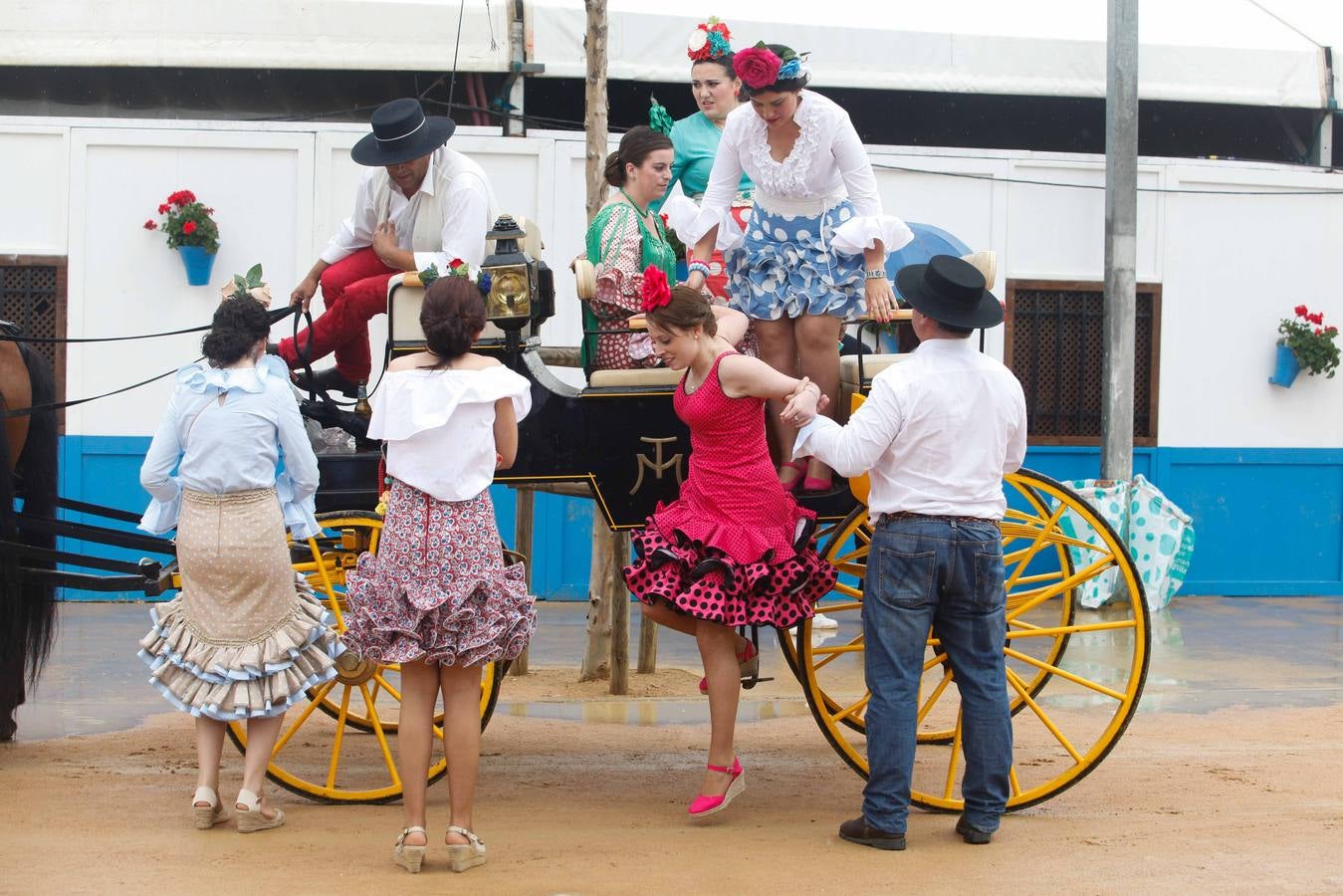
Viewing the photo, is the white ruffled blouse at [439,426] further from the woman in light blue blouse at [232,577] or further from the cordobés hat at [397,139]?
the cordobés hat at [397,139]

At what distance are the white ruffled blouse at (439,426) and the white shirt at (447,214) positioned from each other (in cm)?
87

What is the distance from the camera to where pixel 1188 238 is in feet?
37.5

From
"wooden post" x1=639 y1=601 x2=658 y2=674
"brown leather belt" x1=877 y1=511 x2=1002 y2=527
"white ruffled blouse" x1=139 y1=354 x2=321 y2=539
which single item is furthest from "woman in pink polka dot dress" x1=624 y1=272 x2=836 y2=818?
"wooden post" x1=639 y1=601 x2=658 y2=674

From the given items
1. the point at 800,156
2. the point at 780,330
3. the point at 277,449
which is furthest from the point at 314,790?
the point at 800,156

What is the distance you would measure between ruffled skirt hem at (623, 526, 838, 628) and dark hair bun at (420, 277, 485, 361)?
0.91 meters

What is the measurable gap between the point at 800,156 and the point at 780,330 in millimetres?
615

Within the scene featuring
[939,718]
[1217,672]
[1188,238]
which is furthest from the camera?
[1188,238]

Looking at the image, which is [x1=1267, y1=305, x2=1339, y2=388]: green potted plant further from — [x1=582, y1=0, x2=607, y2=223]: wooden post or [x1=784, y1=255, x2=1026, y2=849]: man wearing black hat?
[x1=784, y1=255, x2=1026, y2=849]: man wearing black hat

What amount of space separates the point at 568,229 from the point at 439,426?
6.17 m

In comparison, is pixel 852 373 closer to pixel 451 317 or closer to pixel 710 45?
pixel 451 317

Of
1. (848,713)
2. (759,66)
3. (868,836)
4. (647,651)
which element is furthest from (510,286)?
(647,651)

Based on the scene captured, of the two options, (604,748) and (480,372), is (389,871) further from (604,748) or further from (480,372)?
(604,748)

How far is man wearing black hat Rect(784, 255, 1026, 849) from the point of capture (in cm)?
489

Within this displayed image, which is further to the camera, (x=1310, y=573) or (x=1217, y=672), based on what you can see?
(x=1310, y=573)
